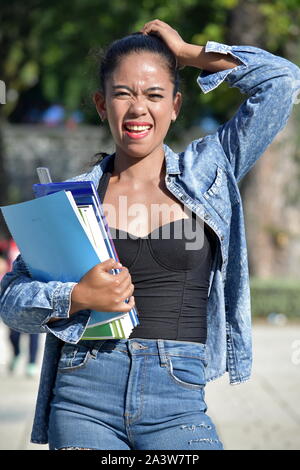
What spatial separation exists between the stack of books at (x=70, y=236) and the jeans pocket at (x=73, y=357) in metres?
0.06

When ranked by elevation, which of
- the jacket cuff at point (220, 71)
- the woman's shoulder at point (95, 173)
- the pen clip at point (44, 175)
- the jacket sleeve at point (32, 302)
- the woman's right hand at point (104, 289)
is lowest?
the jacket sleeve at point (32, 302)

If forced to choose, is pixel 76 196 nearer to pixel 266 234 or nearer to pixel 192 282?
pixel 192 282

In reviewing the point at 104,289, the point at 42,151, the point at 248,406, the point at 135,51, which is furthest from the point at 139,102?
the point at 42,151

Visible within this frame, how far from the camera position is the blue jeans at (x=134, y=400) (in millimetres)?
2543

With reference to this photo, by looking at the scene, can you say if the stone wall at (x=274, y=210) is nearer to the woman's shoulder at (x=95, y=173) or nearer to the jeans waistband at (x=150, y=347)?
the woman's shoulder at (x=95, y=173)

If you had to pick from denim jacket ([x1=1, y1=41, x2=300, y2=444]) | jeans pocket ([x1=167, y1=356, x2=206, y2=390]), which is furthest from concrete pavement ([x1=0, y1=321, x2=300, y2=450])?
jeans pocket ([x1=167, y1=356, x2=206, y2=390])

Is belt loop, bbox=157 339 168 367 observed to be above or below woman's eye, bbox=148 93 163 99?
below

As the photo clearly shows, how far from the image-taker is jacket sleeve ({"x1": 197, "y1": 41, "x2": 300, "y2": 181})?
2.80m

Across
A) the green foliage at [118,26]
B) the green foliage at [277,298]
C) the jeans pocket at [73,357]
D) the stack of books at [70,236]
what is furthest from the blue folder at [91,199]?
the green foliage at [277,298]

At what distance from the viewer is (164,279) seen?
2.66 metres

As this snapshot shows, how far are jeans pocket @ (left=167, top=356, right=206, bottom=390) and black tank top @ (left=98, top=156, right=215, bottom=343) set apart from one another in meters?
0.07

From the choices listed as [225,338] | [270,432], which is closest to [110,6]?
[270,432]

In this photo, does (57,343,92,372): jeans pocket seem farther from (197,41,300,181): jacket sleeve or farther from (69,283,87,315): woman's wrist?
(197,41,300,181): jacket sleeve

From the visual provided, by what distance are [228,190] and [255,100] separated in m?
0.30
